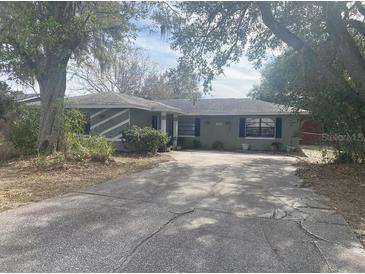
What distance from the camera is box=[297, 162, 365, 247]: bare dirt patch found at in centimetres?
581

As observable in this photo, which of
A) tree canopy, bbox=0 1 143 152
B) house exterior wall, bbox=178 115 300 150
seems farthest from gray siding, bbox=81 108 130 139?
house exterior wall, bbox=178 115 300 150

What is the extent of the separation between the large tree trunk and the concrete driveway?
5.81 meters

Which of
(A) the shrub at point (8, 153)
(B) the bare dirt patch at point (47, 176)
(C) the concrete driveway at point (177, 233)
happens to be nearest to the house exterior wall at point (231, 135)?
(B) the bare dirt patch at point (47, 176)

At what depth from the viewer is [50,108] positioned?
1259 cm

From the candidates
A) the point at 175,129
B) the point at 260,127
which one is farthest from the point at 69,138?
the point at 260,127

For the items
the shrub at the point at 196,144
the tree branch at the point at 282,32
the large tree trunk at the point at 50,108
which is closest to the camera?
the tree branch at the point at 282,32

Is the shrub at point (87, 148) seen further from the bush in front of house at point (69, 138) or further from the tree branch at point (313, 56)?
the tree branch at point (313, 56)

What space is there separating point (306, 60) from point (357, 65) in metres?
1.78

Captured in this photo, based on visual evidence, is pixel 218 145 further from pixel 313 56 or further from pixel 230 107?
pixel 313 56

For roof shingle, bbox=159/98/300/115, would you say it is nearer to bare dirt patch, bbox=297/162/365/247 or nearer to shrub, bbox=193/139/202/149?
shrub, bbox=193/139/202/149

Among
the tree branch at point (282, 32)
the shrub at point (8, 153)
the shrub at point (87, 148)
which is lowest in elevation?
the shrub at point (8, 153)

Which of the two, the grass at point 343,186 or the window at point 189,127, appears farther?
the window at point 189,127

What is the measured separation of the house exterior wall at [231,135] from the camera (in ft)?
66.0

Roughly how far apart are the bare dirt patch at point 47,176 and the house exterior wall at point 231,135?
979 cm
